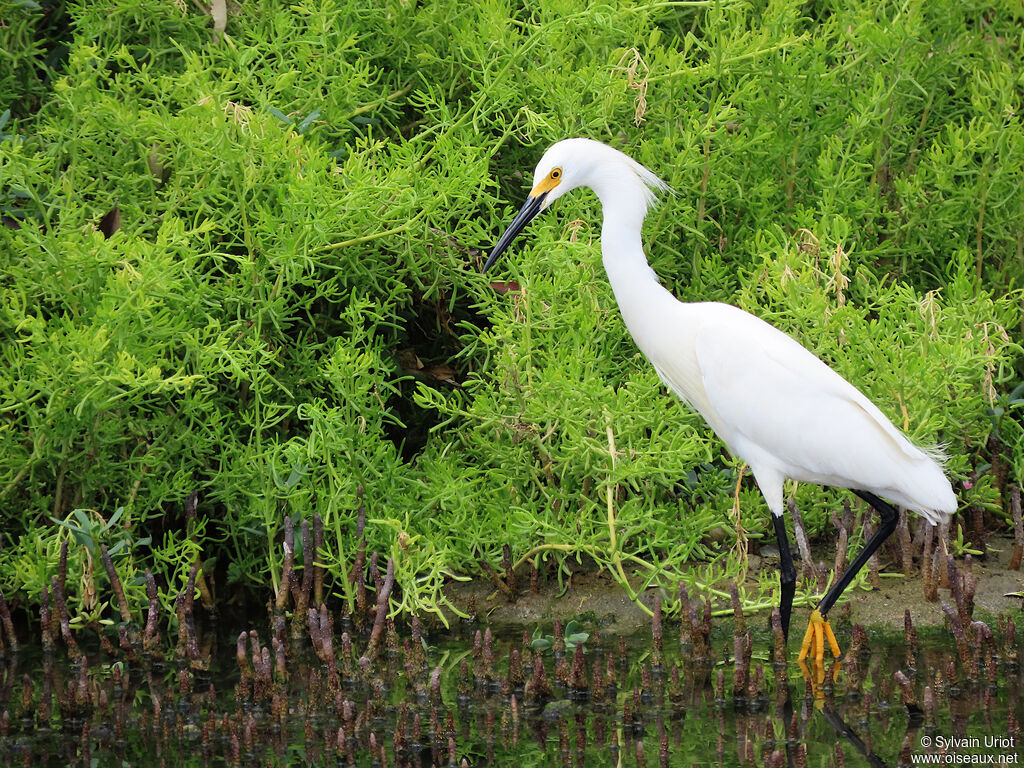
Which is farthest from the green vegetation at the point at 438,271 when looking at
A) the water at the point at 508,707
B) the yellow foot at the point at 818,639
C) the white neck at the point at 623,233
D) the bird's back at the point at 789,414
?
the yellow foot at the point at 818,639

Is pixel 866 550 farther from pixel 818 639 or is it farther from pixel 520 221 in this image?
pixel 520 221

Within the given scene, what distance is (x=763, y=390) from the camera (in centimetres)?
508

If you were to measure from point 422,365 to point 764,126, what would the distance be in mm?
1878

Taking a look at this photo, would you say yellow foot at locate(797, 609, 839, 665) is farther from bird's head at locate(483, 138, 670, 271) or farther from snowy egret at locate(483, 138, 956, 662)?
bird's head at locate(483, 138, 670, 271)

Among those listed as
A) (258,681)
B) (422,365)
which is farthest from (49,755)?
(422,365)

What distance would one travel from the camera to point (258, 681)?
14.8 ft

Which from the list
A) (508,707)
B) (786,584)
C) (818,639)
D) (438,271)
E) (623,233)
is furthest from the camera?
(438,271)

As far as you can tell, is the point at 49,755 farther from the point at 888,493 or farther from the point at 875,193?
the point at 875,193

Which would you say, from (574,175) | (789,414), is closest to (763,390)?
(789,414)

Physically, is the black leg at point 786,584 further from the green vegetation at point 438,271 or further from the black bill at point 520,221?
the black bill at point 520,221

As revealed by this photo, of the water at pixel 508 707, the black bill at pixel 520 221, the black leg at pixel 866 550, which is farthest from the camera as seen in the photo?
the black bill at pixel 520 221

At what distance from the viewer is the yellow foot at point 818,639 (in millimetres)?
4781

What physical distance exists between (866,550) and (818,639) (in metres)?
0.48

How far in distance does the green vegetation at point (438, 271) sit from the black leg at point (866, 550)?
37 centimetres
